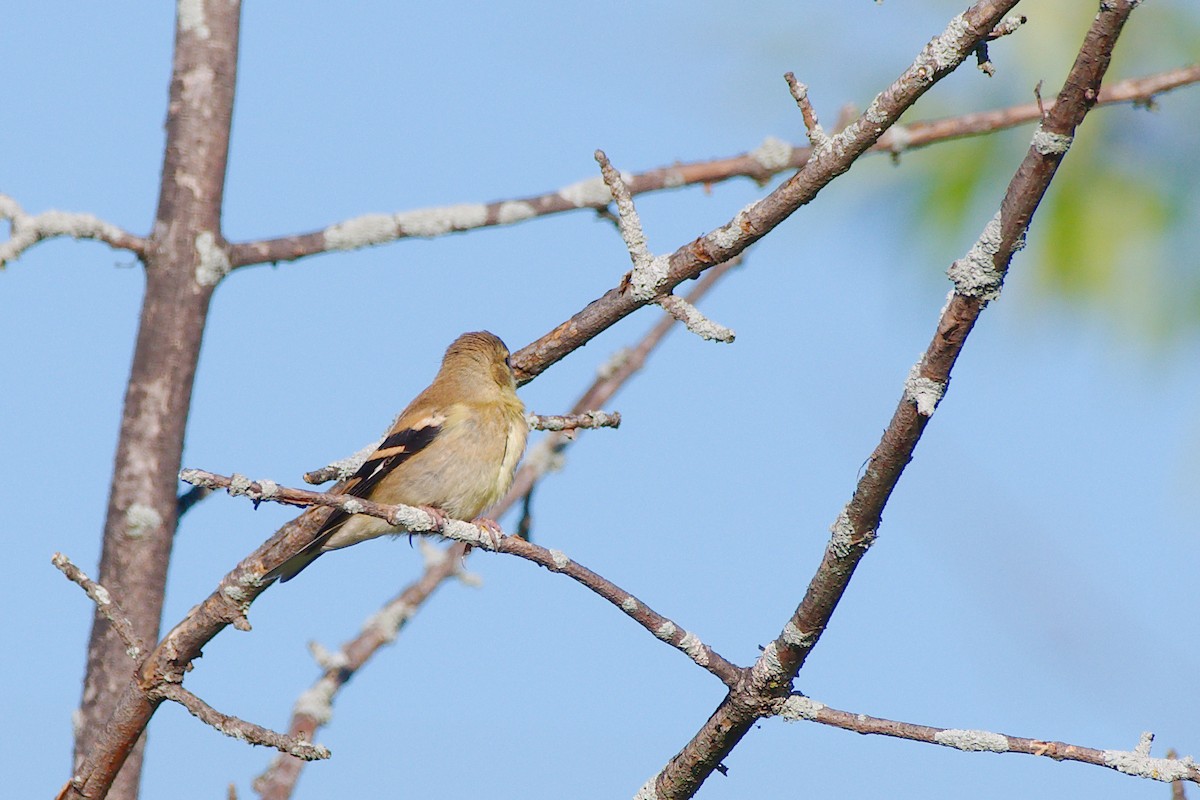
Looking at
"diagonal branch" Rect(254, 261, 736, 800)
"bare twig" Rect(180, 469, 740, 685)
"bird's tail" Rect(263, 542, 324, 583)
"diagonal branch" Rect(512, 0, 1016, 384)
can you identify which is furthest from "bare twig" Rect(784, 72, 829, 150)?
"bird's tail" Rect(263, 542, 324, 583)

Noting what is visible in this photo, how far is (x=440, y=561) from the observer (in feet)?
16.8

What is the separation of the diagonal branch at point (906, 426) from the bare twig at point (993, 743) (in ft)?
0.24

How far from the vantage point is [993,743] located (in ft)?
8.84

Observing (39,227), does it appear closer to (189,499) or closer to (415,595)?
(189,499)

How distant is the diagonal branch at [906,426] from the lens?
2.20m

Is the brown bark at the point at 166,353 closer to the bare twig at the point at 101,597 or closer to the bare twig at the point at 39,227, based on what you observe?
the bare twig at the point at 39,227

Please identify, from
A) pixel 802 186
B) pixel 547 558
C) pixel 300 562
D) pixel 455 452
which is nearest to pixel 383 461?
pixel 455 452

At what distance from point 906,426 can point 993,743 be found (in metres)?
0.75

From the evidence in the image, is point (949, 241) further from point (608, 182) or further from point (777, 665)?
point (777, 665)

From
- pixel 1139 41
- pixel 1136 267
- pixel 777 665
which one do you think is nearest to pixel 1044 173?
pixel 777 665

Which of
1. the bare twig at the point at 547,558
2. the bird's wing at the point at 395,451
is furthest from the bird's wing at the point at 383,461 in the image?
the bare twig at the point at 547,558

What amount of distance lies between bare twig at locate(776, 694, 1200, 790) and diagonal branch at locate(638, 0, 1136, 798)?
2.9 inches

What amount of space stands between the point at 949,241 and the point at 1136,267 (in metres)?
0.58

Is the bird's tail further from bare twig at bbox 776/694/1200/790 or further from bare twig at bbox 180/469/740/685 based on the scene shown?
bare twig at bbox 776/694/1200/790
